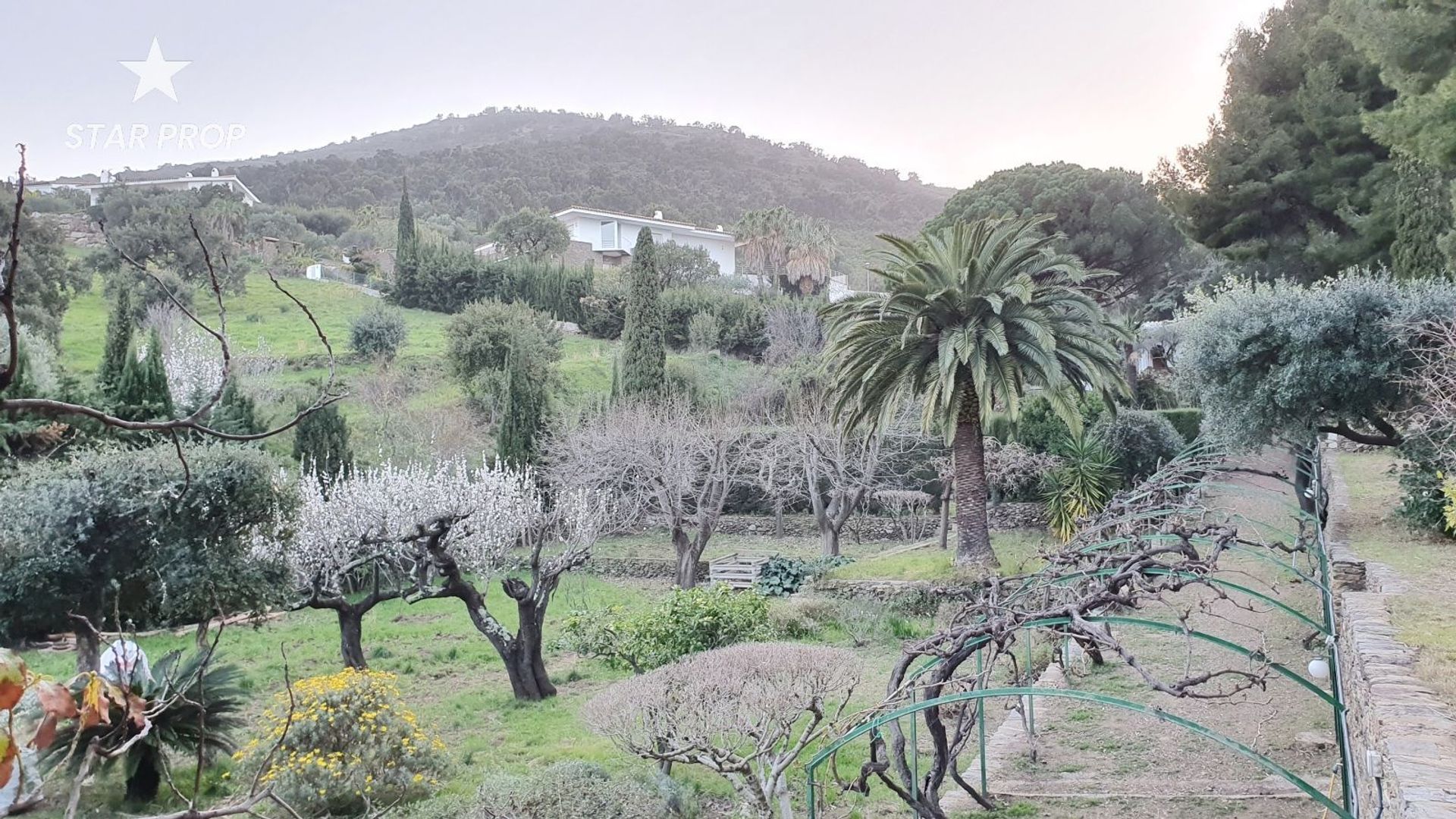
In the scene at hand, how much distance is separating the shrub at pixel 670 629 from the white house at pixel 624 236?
39714 millimetres

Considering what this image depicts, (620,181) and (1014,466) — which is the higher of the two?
(620,181)

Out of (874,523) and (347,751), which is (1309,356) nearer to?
(347,751)

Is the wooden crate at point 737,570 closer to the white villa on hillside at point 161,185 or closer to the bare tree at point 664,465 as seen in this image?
the bare tree at point 664,465

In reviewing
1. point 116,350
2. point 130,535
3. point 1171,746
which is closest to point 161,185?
point 116,350

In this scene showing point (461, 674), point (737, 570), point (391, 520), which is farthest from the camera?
point (737, 570)

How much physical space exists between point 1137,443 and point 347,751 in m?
16.9

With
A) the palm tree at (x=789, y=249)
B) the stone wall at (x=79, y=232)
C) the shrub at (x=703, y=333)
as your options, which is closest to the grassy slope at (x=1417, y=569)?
the shrub at (x=703, y=333)

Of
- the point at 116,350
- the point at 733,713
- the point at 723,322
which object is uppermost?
the point at 723,322

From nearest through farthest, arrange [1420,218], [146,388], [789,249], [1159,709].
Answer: [1159,709] → [1420,218] → [146,388] → [789,249]

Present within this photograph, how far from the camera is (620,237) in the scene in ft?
171

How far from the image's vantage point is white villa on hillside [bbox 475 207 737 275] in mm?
51406

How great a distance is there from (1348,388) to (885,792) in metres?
8.05

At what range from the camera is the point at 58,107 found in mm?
18109

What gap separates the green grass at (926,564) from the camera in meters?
15.1
